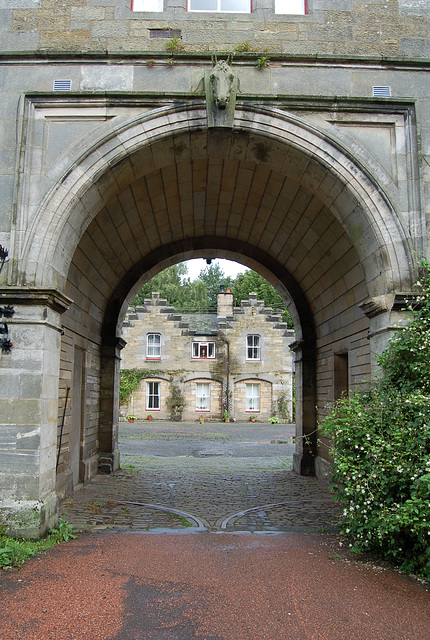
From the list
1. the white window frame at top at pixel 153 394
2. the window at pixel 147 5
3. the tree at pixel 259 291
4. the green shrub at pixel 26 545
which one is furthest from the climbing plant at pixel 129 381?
the window at pixel 147 5

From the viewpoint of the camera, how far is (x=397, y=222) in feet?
20.8

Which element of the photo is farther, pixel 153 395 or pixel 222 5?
pixel 153 395

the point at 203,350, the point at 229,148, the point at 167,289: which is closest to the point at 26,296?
the point at 229,148

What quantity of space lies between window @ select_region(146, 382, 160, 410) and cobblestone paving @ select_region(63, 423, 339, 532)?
13.7 metres

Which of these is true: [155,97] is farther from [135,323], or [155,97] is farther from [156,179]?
[135,323]

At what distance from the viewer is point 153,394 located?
29609 millimetres

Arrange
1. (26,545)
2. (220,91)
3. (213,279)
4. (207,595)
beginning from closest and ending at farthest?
1. (207,595)
2. (26,545)
3. (220,91)
4. (213,279)

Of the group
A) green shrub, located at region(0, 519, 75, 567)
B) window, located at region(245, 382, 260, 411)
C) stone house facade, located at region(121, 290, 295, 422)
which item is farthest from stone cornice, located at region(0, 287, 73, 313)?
window, located at region(245, 382, 260, 411)

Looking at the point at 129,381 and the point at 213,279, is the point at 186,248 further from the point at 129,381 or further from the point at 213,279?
the point at 213,279

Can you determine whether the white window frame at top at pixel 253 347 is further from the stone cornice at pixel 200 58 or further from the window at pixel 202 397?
Answer: the stone cornice at pixel 200 58

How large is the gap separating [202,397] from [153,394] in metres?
2.71

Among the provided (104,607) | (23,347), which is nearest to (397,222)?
(23,347)

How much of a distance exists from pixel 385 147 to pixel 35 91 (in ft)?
14.2

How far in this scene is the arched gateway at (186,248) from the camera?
6.16m
